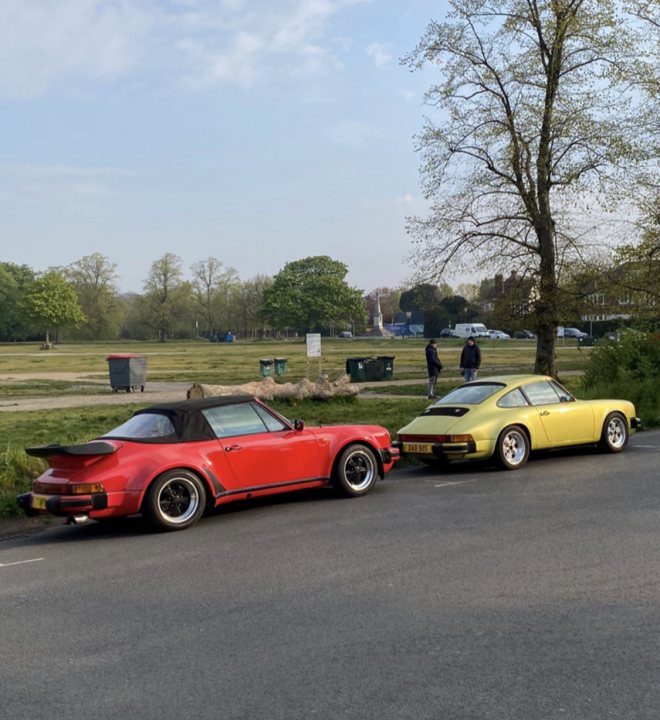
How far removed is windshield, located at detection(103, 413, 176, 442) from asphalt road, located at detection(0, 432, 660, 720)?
3.24 ft

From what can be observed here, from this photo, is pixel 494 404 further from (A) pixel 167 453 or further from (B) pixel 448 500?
Answer: (A) pixel 167 453

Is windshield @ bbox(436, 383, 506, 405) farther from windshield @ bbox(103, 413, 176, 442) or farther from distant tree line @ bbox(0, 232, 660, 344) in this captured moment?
distant tree line @ bbox(0, 232, 660, 344)

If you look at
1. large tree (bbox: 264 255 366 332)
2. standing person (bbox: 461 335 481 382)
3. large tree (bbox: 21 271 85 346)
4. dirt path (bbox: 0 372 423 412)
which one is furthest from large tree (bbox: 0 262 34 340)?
standing person (bbox: 461 335 481 382)

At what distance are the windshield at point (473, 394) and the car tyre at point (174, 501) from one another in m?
5.01

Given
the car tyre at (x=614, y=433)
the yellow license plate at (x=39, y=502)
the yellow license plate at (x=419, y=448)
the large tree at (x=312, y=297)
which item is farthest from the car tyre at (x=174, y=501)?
the large tree at (x=312, y=297)

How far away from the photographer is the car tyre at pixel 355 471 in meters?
9.74

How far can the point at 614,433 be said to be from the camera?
1295 cm

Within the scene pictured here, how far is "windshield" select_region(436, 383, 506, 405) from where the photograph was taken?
12180 mm

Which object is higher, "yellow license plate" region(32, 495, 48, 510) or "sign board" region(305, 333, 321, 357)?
"sign board" region(305, 333, 321, 357)

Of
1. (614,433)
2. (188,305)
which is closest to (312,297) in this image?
(188,305)

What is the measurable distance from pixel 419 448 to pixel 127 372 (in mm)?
19004

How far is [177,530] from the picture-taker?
27.6 ft

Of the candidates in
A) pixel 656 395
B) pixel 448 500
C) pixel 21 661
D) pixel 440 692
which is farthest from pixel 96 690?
pixel 656 395

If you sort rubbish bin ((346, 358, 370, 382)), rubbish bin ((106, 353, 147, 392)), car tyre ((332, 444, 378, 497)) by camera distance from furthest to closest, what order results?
rubbish bin ((346, 358, 370, 382)) → rubbish bin ((106, 353, 147, 392)) → car tyre ((332, 444, 378, 497))
